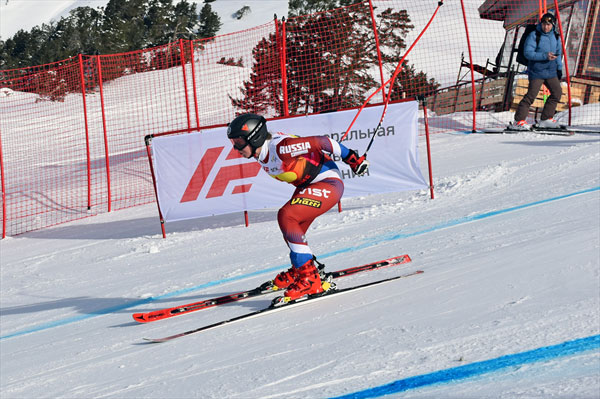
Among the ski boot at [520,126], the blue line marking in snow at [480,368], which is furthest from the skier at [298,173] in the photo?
the ski boot at [520,126]

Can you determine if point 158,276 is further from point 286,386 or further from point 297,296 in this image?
point 286,386

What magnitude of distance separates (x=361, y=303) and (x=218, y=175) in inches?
172

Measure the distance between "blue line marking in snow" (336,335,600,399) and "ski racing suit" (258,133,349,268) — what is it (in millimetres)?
2214

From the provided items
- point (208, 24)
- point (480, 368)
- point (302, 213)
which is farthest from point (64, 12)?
point (480, 368)

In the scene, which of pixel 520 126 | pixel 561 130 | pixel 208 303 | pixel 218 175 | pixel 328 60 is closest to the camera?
pixel 208 303

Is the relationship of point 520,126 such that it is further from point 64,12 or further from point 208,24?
point 64,12

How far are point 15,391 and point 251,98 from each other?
470 inches

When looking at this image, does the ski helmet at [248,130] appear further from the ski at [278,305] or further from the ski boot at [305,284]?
the ski at [278,305]

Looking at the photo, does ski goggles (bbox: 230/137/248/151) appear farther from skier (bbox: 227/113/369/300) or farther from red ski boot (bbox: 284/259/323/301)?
red ski boot (bbox: 284/259/323/301)

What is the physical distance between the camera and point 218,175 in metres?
9.19

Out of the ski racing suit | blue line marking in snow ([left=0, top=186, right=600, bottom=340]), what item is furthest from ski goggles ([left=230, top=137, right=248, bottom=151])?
blue line marking in snow ([left=0, top=186, right=600, bottom=340])

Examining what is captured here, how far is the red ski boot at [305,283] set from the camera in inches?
220

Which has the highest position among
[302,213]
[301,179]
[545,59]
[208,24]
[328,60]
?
[208,24]

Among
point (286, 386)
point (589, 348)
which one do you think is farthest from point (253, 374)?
point (589, 348)
